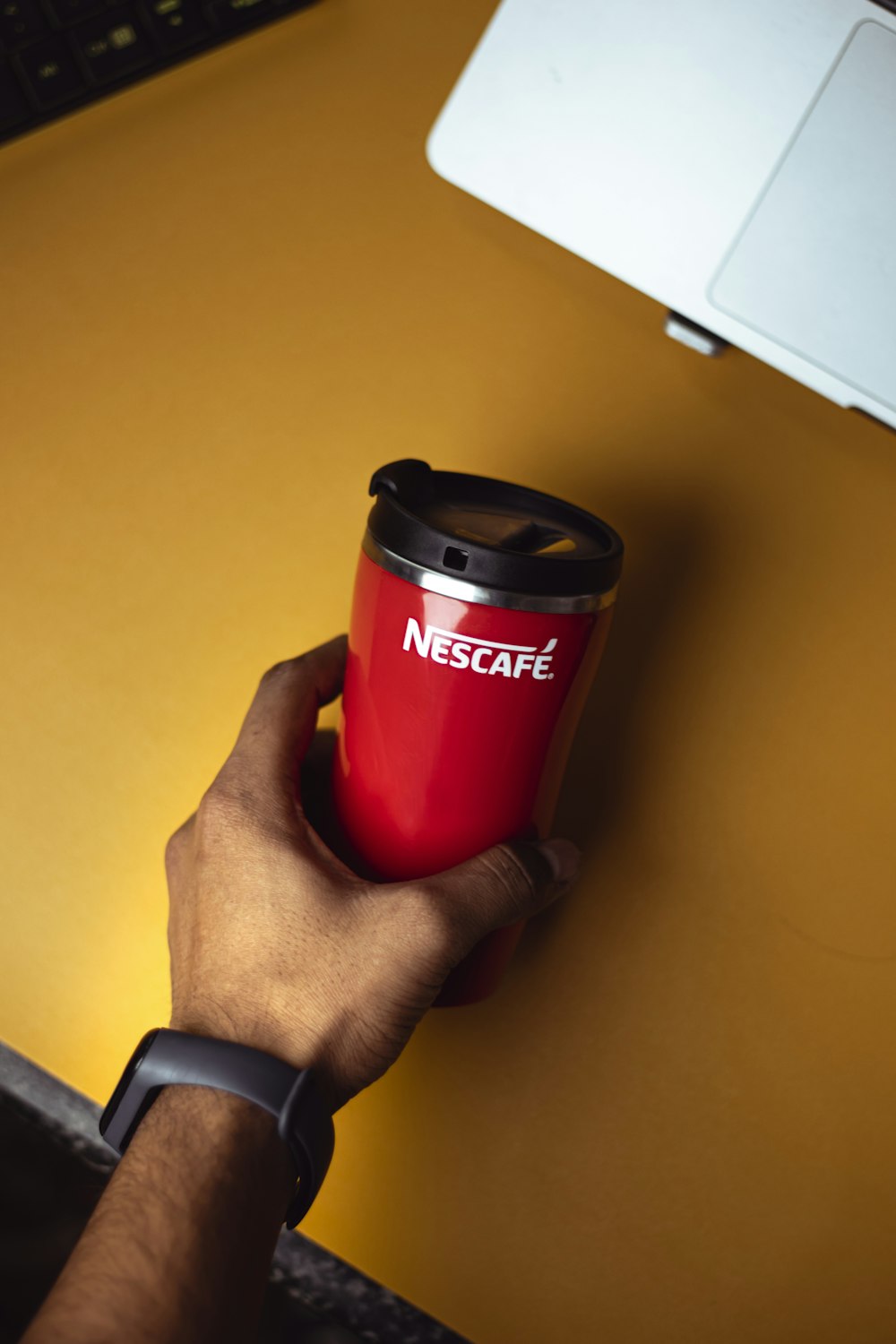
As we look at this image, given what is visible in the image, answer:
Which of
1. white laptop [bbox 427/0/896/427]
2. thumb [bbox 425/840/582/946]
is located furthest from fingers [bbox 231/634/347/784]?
white laptop [bbox 427/0/896/427]

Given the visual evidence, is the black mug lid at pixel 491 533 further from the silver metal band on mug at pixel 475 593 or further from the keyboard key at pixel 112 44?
the keyboard key at pixel 112 44

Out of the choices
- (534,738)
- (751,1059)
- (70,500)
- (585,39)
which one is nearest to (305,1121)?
(534,738)

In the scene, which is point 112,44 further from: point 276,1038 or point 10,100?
point 276,1038

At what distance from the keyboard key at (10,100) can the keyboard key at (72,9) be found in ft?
0.21

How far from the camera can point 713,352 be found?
0.75m

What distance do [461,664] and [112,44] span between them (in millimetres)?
651

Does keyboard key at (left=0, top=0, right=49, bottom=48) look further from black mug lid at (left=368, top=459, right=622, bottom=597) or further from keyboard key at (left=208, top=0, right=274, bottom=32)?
black mug lid at (left=368, top=459, right=622, bottom=597)

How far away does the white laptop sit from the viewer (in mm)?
668

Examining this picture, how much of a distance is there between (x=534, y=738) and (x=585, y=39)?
1.74 ft

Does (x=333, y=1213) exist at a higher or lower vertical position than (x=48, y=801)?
lower

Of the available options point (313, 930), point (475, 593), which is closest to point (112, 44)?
point (475, 593)

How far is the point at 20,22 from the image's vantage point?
2.49 ft

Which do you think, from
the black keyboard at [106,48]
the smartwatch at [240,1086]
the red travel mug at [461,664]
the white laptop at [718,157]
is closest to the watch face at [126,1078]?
the smartwatch at [240,1086]

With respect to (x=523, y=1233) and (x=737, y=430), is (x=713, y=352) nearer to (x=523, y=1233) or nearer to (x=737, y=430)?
(x=737, y=430)
